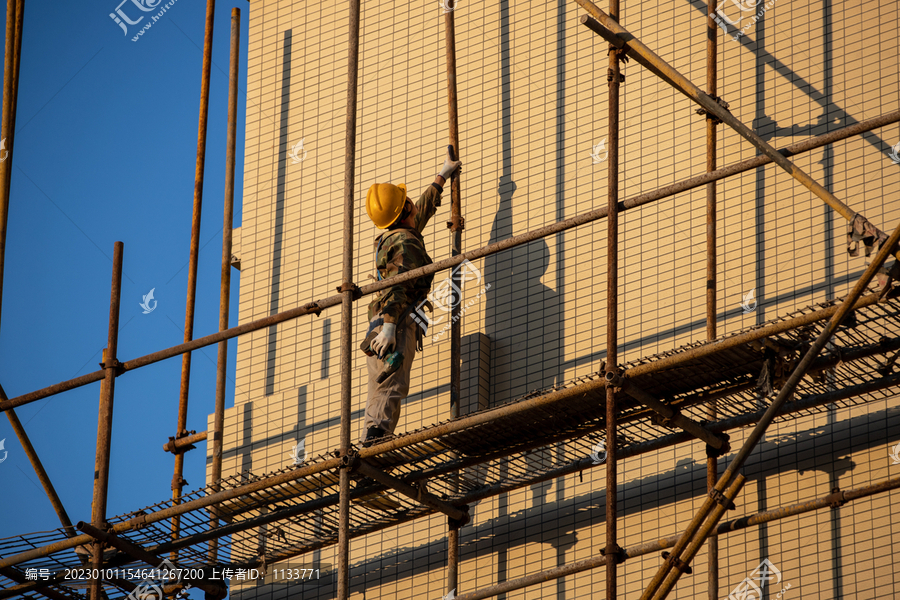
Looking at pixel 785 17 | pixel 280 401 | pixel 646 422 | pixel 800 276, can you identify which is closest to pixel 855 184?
pixel 800 276

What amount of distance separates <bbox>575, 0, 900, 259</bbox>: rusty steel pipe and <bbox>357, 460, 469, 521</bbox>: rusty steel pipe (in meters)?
3.92

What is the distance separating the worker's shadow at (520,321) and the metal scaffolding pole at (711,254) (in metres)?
1.66

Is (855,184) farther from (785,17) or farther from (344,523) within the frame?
(344,523)

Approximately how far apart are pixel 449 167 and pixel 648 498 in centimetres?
360

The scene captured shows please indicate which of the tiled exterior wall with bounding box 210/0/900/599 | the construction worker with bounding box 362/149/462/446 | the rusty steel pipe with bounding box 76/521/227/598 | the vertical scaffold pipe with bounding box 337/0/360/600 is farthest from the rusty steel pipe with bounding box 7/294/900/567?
the tiled exterior wall with bounding box 210/0/900/599

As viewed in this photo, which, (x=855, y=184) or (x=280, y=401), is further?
(x=280, y=401)

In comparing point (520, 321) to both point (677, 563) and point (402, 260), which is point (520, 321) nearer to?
point (402, 260)

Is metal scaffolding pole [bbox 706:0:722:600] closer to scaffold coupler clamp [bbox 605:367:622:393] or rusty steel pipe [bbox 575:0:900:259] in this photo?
rusty steel pipe [bbox 575:0:900:259]

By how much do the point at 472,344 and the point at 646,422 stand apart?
234 centimetres

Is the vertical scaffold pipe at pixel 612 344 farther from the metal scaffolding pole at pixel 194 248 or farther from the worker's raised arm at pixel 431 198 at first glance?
the metal scaffolding pole at pixel 194 248

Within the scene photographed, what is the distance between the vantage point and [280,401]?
14391mm

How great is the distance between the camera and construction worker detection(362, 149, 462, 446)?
1211cm

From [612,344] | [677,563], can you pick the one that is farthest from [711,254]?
[677,563]

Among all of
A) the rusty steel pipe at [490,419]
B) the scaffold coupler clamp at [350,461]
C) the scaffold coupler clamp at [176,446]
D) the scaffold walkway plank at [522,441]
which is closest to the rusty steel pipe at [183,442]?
the scaffold coupler clamp at [176,446]
